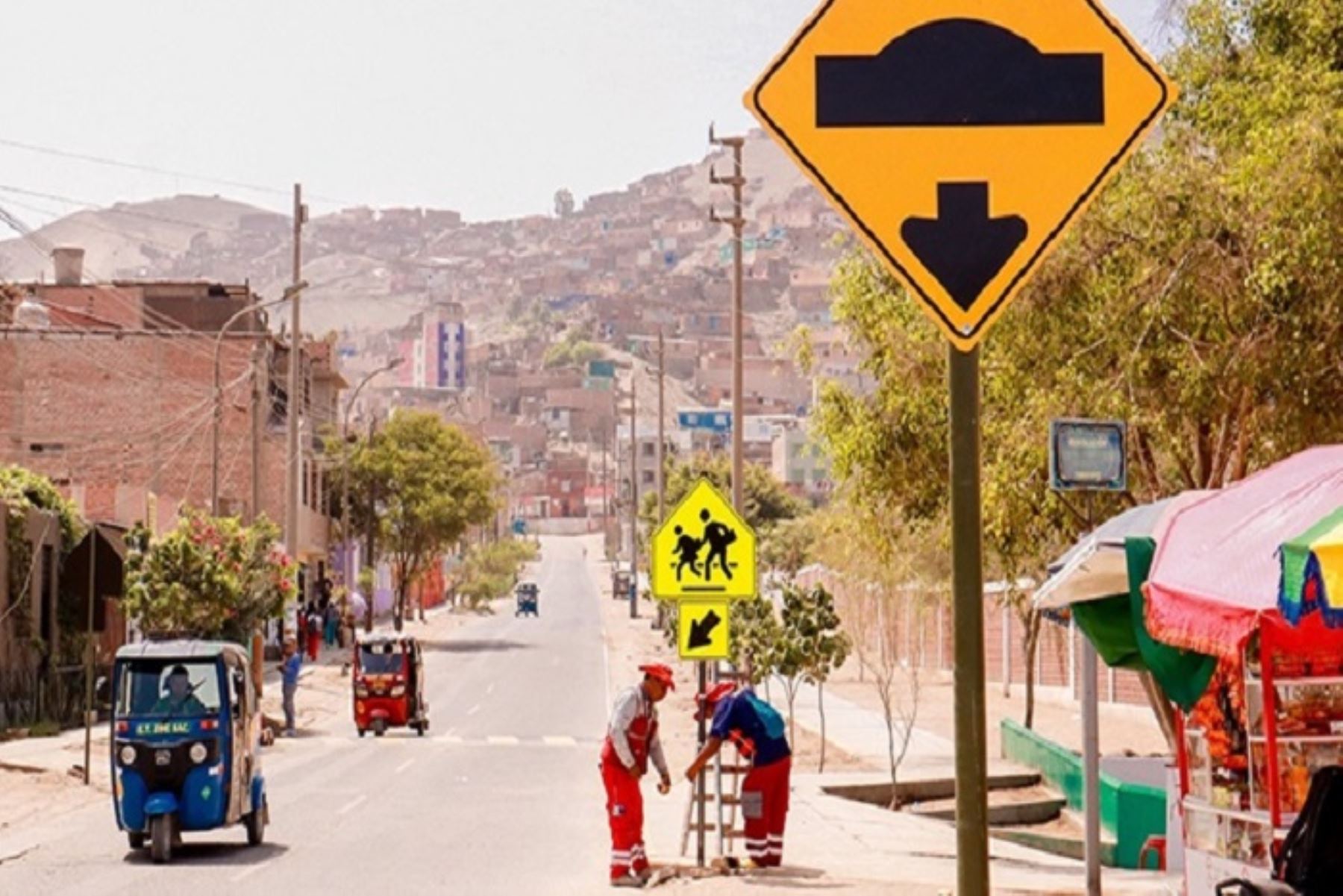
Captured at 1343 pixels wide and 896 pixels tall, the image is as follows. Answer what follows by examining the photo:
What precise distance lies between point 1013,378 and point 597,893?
20.1 ft

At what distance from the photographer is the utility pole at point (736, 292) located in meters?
37.4

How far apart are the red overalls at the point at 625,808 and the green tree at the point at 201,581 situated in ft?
73.8

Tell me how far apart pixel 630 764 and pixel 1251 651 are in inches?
326

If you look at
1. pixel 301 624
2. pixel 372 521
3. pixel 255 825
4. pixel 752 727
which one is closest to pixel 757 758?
pixel 752 727

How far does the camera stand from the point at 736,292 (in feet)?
123

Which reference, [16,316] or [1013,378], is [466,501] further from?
[1013,378]

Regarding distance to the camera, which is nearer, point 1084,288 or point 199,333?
point 1084,288

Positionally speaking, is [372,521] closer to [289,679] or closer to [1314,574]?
[289,679]

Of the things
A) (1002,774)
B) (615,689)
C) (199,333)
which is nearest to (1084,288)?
(1002,774)

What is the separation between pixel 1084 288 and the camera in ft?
61.5

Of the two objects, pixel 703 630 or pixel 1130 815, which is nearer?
pixel 703 630

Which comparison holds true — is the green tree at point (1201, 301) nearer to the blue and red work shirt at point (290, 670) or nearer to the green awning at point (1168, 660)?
the green awning at point (1168, 660)

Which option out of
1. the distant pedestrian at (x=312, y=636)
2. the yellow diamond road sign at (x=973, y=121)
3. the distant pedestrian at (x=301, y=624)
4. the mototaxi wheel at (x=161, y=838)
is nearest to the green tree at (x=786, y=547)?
the distant pedestrian at (x=312, y=636)

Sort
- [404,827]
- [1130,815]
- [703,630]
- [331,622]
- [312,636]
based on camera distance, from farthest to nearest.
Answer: [331,622]
[312,636]
[404,827]
[1130,815]
[703,630]
